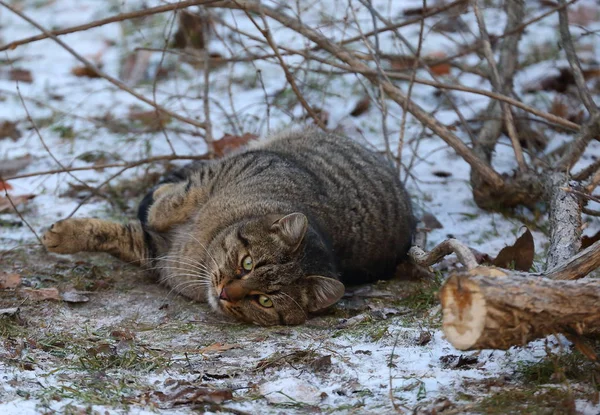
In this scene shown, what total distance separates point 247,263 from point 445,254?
3.14ft

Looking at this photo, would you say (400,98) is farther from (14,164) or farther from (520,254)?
(14,164)

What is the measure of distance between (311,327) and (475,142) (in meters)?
2.15

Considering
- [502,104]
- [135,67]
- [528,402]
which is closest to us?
[528,402]

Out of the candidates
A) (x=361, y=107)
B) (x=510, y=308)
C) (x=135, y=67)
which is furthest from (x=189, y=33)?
(x=510, y=308)

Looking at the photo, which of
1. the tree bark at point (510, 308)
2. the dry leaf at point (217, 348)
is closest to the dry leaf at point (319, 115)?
the dry leaf at point (217, 348)

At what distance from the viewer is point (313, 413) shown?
2598 millimetres

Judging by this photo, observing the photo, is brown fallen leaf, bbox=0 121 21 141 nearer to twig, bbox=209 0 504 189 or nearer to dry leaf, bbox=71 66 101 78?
dry leaf, bbox=71 66 101 78

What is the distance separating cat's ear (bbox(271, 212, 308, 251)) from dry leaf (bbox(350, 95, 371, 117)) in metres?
2.83

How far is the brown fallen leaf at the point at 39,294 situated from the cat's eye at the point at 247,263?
95 cm

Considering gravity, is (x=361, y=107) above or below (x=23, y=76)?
above

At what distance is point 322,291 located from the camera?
145 inches

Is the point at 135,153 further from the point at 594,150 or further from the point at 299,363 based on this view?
the point at 594,150

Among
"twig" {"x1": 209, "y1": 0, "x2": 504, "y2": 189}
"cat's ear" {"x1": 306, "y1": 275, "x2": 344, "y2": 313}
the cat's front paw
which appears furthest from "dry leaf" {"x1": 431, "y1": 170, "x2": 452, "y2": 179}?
the cat's front paw

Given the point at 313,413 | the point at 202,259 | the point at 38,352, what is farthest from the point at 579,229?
the point at 38,352
